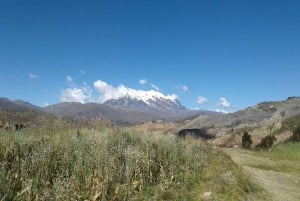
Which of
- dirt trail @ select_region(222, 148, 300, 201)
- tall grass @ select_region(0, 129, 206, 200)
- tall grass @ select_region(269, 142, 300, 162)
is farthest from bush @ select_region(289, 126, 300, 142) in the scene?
tall grass @ select_region(0, 129, 206, 200)

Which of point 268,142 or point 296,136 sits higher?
point 296,136

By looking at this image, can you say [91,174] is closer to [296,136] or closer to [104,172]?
A: [104,172]

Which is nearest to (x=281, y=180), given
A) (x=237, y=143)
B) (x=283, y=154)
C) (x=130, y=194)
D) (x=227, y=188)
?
(x=227, y=188)

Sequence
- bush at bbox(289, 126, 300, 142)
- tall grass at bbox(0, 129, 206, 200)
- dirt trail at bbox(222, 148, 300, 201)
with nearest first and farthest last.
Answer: tall grass at bbox(0, 129, 206, 200) < dirt trail at bbox(222, 148, 300, 201) < bush at bbox(289, 126, 300, 142)

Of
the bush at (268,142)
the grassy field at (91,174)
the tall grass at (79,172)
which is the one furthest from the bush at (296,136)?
the tall grass at (79,172)

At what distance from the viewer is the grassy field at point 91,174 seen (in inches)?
380

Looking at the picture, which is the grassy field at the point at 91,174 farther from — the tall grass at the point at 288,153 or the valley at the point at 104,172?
the tall grass at the point at 288,153

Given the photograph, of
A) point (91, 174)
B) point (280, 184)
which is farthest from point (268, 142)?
point (91, 174)

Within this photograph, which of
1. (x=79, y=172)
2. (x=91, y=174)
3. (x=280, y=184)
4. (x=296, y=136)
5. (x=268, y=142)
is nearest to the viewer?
(x=91, y=174)

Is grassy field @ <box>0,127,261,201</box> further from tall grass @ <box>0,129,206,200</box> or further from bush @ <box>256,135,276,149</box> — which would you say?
bush @ <box>256,135,276,149</box>

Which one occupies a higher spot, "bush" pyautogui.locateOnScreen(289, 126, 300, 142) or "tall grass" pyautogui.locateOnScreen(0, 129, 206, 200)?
"bush" pyautogui.locateOnScreen(289, 126, 300, 142)

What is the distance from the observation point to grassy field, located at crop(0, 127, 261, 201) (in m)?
9.64

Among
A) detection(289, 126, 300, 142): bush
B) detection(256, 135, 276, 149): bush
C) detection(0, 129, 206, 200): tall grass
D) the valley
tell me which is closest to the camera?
detection(0, 129, 206, 200): tall grass

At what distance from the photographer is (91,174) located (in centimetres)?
1111
